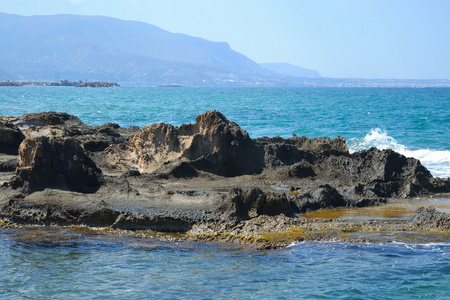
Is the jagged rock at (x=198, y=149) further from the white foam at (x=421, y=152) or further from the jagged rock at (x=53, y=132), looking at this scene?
the white foam at (x=421, y=152)

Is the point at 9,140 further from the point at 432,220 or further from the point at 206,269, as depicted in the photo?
the point at 432,220

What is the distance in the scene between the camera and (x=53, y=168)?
39.8ft

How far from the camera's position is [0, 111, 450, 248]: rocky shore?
10391mm

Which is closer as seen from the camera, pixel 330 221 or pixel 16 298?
pixel 16 298

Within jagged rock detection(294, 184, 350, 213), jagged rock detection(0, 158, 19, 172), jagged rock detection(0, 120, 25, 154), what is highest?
jagged rock detection(0, 120, 25, 154)

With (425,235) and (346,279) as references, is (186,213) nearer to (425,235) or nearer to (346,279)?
(346,279)

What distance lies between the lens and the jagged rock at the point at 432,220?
33.9ft

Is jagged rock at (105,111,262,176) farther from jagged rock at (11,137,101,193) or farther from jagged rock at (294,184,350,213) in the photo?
jagged rock at (294,184,350,213)

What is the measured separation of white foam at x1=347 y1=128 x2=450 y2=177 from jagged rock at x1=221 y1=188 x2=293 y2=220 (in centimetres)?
989

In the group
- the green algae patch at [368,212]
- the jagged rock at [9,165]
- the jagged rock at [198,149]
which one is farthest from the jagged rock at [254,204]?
the jagged rock at [9,165]

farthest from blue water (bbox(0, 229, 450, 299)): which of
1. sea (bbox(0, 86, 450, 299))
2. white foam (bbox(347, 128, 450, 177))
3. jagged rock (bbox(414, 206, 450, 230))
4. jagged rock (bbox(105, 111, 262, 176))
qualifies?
white foam (bbox(347, 128, 450, 177))

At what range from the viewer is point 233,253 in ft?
30.0

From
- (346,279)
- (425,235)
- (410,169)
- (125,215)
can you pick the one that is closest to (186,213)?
(125,215)

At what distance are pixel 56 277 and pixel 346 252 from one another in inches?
175
